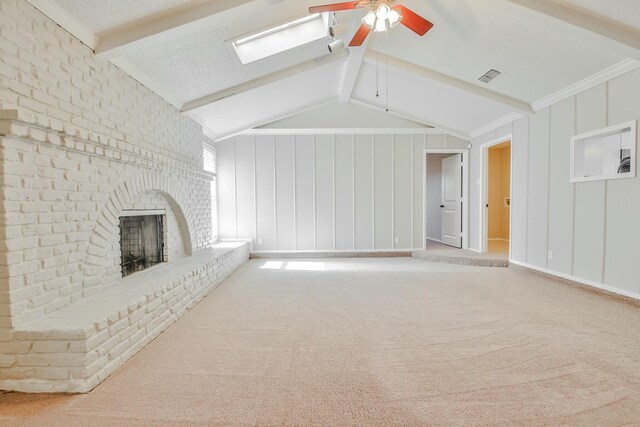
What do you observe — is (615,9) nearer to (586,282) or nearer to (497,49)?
(497,49)

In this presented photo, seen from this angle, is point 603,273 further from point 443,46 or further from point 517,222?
point 443,46

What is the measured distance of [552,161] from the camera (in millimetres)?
4211

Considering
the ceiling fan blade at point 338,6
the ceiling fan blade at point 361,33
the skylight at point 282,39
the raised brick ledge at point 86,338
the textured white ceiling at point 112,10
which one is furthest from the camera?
the skylight at point 282,39

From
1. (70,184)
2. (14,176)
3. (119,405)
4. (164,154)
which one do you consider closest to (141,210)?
(164,154)

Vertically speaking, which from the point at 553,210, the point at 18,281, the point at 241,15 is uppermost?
the point at 241,15

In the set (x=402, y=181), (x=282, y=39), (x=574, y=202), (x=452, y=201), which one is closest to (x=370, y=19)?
(x=282, y=39)

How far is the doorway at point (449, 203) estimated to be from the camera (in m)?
6.47

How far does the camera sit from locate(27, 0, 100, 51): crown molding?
6.81 feet

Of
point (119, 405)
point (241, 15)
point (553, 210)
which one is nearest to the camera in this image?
point (119, 405)

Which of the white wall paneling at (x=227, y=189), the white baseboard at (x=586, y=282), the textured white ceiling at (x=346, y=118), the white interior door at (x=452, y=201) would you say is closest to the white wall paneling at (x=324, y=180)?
the textured white ceiling at (x=346, y=118)

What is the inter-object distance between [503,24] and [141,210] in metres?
4.30

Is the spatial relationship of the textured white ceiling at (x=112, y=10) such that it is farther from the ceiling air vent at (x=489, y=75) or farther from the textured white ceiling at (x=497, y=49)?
the ceiling air vent at (x=489, y=75)

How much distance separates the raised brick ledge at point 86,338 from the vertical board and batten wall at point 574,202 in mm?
4648

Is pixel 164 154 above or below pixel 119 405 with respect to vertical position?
above
